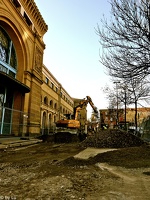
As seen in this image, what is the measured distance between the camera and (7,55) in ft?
50.7

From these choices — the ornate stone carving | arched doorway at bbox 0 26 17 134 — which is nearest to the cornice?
the ornate stone carving

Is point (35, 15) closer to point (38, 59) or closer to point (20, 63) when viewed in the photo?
point (38, 59)

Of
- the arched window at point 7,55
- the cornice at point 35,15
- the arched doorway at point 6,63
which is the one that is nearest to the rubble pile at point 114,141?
the arched doorway at point 6,63

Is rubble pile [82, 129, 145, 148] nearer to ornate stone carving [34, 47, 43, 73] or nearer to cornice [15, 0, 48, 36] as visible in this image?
ornate stone carving [34, 47, 43, 73]

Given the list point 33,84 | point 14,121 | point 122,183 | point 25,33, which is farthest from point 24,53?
point 122,183

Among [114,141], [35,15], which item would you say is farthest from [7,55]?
[114,141]

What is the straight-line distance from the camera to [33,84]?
59.5 feet

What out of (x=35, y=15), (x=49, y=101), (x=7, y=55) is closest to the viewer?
(x=7, y=55)

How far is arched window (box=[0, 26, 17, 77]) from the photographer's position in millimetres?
14484

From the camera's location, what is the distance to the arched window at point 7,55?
47.5 feet

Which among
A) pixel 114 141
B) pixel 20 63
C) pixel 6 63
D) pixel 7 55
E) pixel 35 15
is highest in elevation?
pixel 35 15

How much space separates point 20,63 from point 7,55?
1719 millimetres

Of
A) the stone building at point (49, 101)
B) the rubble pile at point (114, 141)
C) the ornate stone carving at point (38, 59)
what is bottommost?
the rubble pile at point (114, 141)

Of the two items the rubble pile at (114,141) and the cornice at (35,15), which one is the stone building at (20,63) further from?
the rubble pile at (114,141)
